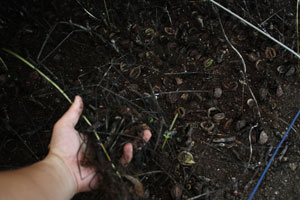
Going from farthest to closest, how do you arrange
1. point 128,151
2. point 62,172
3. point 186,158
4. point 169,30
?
point 169,30, point 186,158, point 128,151, point 62,172

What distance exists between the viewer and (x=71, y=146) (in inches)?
43.1

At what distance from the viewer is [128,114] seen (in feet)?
4.09

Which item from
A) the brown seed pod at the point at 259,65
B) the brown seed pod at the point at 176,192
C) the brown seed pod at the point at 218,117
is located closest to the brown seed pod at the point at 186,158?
the brown seed pod at the point at 176,192

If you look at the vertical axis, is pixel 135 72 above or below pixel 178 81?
above

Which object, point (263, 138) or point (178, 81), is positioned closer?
point (263, 138)

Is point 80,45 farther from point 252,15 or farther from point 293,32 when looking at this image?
point 293,32

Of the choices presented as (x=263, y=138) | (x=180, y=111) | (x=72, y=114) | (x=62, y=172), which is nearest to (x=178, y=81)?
(x=180, y=111)

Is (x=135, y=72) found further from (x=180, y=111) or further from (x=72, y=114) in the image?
(x=72, y=114)

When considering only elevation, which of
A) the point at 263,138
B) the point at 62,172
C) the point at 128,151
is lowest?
the point at 263,138

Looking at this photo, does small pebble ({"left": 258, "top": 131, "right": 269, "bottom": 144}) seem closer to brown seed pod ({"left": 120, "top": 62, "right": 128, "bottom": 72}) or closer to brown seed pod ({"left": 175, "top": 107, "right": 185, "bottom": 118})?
brown seed pod ({"left": 175, "top": 107, "right": 185, "bottom": 118})

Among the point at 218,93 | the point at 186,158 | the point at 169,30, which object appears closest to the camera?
the point at 186,158

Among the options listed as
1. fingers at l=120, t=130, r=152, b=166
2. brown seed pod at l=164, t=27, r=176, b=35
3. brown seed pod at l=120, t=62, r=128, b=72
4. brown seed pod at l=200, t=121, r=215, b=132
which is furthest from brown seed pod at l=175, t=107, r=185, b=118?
brown seed pod at l=164, t=27, r=176, b=35

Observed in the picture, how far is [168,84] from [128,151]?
0.48m

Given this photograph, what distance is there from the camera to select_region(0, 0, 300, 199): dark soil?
127cm
